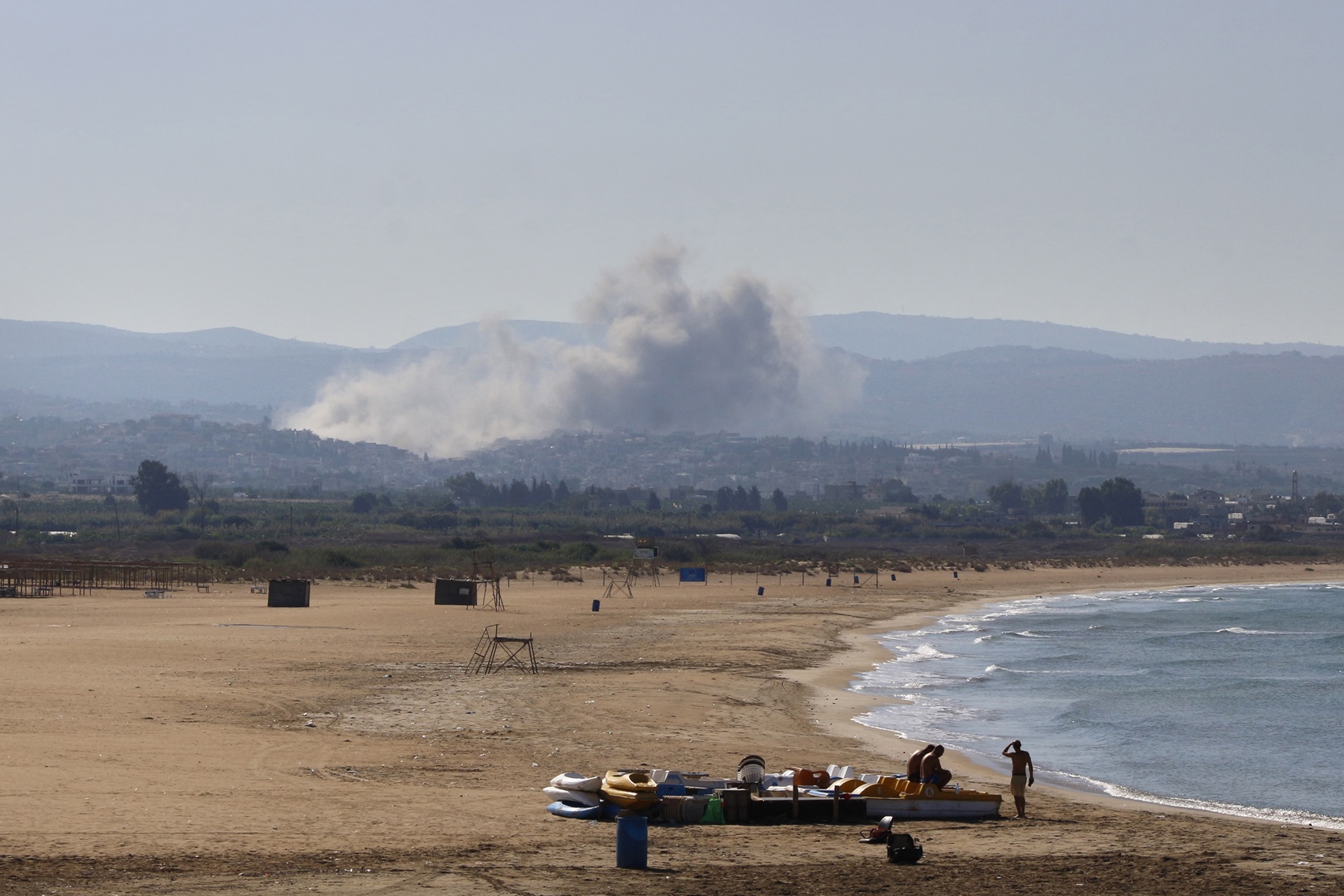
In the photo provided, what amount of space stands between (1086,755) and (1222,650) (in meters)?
21.8

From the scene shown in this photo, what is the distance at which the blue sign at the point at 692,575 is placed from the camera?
6844 centimetres

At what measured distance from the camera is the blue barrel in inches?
517

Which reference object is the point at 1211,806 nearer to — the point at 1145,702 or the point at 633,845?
the point at 633,845

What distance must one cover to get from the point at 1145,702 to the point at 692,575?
39.9 m

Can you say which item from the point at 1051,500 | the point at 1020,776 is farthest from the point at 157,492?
the point at 1020,776

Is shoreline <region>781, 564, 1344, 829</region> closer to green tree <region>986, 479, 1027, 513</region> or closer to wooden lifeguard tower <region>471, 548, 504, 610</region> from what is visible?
wooden lifeguard tower <region>471, 548, 504, 610</region>

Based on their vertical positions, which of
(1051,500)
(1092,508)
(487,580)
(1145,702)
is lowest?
(1145,702)

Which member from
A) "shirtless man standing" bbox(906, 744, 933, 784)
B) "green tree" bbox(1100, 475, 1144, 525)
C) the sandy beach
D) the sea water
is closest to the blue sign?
the sea water

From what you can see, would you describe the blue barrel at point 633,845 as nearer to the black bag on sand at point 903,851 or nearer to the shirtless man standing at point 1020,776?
the black bag on sand at point 903,851

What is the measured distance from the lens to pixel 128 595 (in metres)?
51.5

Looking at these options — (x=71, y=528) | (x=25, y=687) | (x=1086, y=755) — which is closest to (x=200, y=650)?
(x=25, y=687)

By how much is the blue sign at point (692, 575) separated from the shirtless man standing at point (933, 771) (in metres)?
51.8

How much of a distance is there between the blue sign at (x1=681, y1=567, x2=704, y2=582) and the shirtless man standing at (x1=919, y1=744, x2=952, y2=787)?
170ft

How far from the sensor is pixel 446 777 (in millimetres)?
17219
